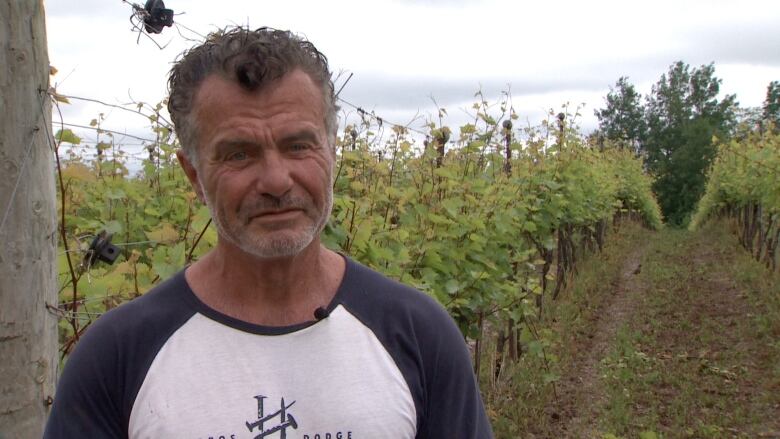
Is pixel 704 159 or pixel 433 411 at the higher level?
pixel 704 159

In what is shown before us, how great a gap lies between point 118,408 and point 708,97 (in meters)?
84.2

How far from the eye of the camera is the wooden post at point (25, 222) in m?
1.56

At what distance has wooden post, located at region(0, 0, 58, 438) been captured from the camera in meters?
1.56

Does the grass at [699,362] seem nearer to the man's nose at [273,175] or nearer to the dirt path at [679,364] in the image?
the dirt path at [679,364]

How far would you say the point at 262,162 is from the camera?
4.85 feet

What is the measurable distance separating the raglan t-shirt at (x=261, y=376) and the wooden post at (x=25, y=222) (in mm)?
278

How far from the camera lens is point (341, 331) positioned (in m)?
1.46

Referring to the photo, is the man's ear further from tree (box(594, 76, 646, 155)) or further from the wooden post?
tree (box(594, 76, 646, 155))

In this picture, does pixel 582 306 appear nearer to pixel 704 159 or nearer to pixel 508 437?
pixel 508 437

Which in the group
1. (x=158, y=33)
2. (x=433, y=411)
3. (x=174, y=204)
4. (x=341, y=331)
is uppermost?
(x=158, y=33)

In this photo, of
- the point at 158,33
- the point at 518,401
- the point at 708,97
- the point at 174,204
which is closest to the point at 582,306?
the point at 518,401

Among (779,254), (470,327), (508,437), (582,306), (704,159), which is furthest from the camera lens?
(704,159)

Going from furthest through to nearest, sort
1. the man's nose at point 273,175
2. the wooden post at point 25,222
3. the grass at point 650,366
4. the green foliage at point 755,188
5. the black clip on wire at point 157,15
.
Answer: the green foliage at point 755,188
the grass at point 650,366
the black clip on wire at point 157,15
the wooden post at point 25,222
the man's nose at point 273,175

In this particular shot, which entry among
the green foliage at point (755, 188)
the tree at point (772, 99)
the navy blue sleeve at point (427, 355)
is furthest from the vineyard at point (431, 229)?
the tree at point (772, 99)
